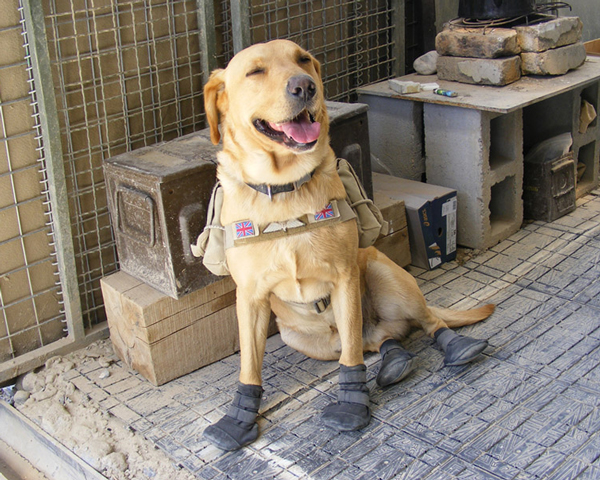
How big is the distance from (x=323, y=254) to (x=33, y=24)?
158 cm

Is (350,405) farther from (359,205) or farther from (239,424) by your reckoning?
(359,205)

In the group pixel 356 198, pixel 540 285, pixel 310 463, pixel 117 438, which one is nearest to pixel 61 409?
pixel 117 438

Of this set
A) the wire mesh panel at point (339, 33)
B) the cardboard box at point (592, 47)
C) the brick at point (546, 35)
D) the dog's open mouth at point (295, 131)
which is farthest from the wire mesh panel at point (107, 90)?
the cardboard box at point (592, 47)

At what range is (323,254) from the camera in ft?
9.30

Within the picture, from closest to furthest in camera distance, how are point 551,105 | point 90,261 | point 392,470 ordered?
point 392,470 → point 90,261 → point 551,105

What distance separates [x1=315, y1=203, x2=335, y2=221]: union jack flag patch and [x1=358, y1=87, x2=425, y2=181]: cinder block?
188 centimetres

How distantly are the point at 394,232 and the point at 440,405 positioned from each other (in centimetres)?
131

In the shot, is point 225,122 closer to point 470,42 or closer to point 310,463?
point 310,463

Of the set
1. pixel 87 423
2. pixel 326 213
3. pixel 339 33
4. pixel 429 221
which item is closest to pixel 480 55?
pixel 339 33

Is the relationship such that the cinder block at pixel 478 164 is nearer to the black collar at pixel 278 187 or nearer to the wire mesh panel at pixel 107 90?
the wire mesh panel at pixel 107 90

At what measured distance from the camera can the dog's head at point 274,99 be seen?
251 cm

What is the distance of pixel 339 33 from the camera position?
4.70 metres

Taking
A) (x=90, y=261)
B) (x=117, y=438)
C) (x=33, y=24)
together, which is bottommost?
(x=117, y=438)

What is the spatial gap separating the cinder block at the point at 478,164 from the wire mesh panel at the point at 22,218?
2.31 m
